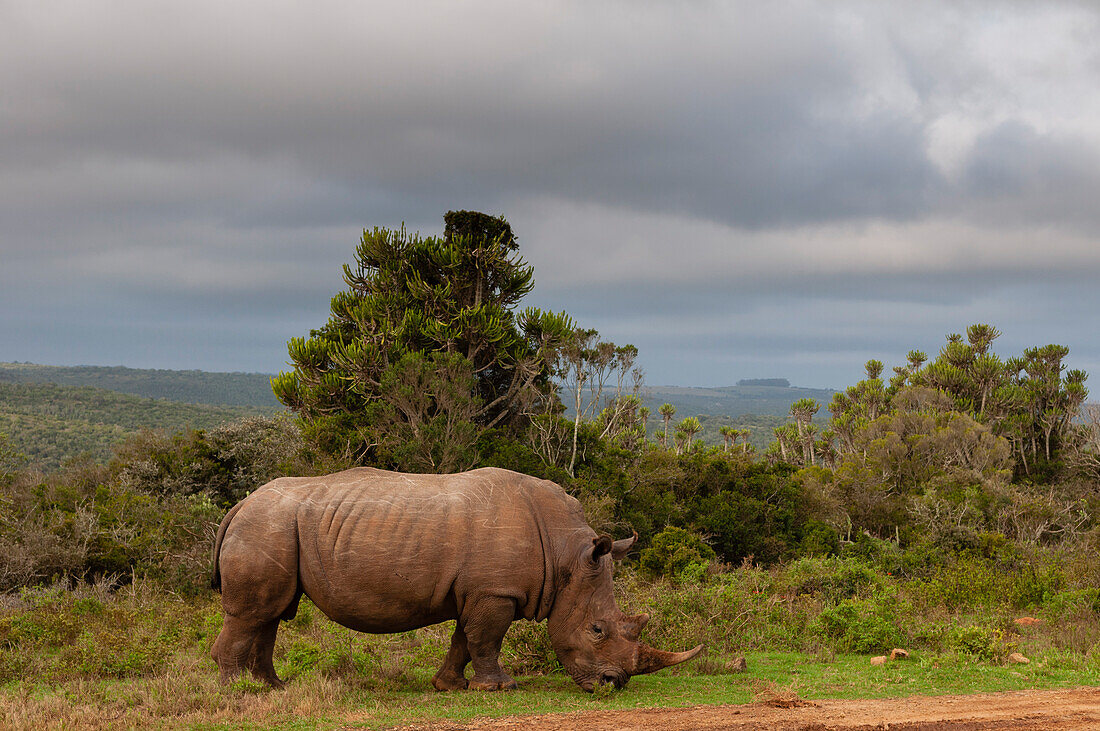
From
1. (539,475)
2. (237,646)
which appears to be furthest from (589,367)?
(237,646)

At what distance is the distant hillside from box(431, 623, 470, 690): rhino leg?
45080 mm

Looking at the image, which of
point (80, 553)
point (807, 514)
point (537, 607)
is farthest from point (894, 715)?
point (807, 514)

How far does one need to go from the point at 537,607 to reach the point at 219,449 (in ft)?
68.2

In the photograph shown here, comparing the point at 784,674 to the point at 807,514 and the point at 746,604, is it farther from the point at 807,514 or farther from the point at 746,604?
the point at 807,514

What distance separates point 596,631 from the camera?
832 cm

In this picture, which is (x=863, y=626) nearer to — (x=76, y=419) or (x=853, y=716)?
(x=853, y=716)

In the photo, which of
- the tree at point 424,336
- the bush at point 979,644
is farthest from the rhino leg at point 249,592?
the tree at point 424,336

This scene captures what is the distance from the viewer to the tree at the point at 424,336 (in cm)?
2422

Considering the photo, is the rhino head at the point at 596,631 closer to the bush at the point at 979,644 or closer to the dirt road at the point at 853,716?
the dirt road at the point at 853,716

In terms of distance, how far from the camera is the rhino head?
825cm

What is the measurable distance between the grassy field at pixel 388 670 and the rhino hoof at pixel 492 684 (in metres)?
0.24

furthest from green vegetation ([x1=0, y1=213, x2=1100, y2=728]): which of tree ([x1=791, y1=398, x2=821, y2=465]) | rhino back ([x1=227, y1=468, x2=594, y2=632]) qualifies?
tree ([x1=791, y1=398, x2=821, y2=465])

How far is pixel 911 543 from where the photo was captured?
934 inches

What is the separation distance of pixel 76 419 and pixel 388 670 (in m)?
82.5
